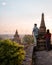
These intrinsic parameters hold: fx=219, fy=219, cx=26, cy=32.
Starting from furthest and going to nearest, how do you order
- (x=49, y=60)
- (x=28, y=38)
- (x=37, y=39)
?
(x=28, y=38)
(x=37, y=39)
(x=49, y=60)

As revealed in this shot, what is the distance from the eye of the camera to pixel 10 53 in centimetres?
666

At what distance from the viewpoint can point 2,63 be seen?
21.2 ft

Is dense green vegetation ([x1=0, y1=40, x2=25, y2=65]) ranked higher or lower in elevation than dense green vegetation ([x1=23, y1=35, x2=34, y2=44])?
higher

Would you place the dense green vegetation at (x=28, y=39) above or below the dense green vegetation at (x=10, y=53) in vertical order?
below

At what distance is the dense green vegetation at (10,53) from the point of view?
6559mm

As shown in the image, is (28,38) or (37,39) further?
(28,38)

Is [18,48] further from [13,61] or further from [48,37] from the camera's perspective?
[48,37]

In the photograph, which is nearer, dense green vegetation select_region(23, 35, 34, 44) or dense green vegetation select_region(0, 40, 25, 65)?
dense green vegetation select_region(0, 40, 25, 65)

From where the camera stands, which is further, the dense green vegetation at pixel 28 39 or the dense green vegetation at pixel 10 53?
the dense green vegetation at pixel 28 39

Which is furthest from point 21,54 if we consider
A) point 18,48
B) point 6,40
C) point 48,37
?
point 48,37

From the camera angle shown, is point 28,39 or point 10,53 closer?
point 10,53

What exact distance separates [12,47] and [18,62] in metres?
0.50

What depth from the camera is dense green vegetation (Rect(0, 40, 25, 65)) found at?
6.56 meters

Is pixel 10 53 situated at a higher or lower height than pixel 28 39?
higher
